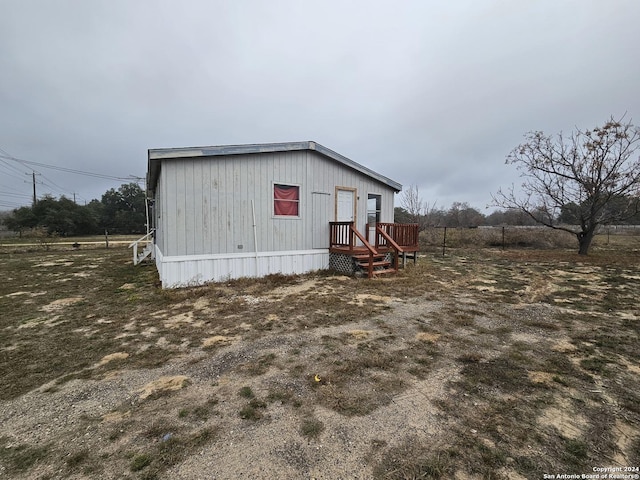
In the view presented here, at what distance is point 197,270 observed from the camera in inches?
269

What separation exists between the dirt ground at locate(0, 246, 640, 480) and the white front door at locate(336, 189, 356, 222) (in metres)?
4.27

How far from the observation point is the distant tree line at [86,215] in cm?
3161

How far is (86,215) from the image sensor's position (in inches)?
1377

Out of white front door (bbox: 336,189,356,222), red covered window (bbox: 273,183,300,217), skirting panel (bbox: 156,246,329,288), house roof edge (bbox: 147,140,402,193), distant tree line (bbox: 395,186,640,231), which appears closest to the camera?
house roof edge (bbox: 147,140,402,193)

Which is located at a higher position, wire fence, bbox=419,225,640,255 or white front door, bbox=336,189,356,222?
white front door, bbox=336,189,356,222

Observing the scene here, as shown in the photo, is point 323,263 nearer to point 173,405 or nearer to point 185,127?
point 173,405

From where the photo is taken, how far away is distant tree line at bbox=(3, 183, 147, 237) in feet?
104

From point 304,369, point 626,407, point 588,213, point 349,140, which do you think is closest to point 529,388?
point 626,407

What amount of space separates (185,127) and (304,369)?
21560 mm

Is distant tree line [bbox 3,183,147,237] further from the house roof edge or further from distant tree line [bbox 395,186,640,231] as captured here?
distant tree line [bbox 395,186,640,231]

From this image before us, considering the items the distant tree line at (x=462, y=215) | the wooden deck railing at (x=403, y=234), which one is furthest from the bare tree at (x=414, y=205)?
the wooden deck railing at (x=403, y=234)

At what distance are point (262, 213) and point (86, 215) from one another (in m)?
39.1

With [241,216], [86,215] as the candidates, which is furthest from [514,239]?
[86,215]

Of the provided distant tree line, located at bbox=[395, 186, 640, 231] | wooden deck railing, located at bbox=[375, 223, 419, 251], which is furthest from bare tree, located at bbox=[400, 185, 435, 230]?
wooden deck railing, located at bbox=[375, 223, 419, 251]
